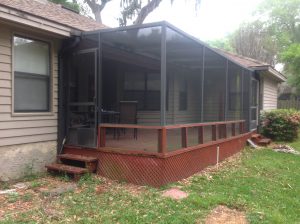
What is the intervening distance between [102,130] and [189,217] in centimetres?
260

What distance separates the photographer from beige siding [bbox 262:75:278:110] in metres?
14.8

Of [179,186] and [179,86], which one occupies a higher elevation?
[179,86]

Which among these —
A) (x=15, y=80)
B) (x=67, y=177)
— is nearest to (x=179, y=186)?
(x=67, y=177)

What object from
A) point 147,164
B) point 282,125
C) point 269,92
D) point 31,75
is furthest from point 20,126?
point 269,92

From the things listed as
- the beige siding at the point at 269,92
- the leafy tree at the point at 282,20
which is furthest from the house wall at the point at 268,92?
the leafy tree at the point at 282,20

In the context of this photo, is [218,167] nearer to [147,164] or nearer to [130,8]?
[147,164]

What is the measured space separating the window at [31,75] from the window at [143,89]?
4.68m

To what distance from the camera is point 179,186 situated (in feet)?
18.5

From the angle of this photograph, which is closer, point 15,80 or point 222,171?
point 15,80

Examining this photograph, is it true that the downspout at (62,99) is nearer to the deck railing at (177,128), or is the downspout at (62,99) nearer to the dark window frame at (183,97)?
the deck railing at (177,128)

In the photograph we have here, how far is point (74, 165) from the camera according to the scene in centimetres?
643

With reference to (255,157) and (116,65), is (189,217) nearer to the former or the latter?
(255,157)

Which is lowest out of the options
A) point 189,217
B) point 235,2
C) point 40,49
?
point 189,217

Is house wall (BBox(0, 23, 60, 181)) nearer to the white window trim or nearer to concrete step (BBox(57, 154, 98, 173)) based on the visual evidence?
the white window trim
